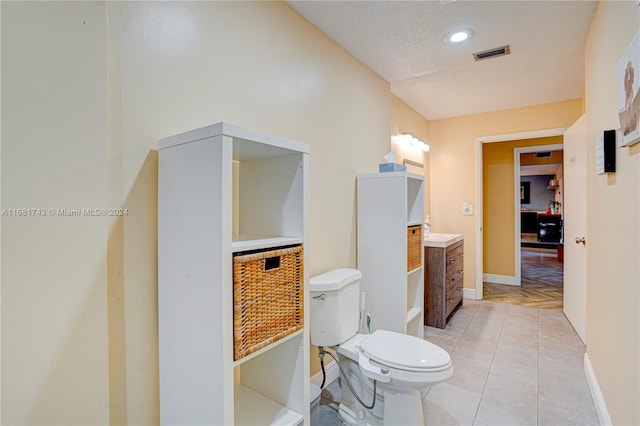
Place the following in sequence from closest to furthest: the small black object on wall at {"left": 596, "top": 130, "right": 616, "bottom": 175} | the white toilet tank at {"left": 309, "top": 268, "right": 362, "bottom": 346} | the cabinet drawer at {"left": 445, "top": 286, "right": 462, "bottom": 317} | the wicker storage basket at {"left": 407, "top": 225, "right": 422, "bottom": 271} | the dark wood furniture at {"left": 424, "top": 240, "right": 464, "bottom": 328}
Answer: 1. the small black object on wall at {"left": 596, "top": 130, "right": 616, "bottom": 175}
2. the white toilet tank at {"left": 309, "top": 268, "right": 362, "bottom": 346}
3. the wicker storage basket at {"left": 407, "top": 225, "right": 422, "bottom": 271}
4. the dark wood furniture at {"left": 424, "top": 240, "right": 464, "bottom": 328}
5. the cabinet drawer at {"left": 445, "top": 286, "right": 462, "bottom": 317}

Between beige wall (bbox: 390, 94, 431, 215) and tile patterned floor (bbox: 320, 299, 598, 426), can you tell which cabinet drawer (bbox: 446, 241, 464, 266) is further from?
beige wall (bbox: 390, 94, 431, 215)

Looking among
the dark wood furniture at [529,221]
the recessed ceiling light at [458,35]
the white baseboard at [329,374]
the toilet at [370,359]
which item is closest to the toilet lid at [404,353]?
the toilet at [370,359]

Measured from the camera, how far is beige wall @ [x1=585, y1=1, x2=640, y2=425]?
1.31m

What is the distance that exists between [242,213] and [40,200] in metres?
0.76

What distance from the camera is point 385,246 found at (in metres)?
2.45

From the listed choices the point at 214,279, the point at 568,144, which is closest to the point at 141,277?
the point at 214,279

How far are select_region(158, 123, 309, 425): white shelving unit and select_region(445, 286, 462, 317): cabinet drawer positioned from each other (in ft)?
7.70

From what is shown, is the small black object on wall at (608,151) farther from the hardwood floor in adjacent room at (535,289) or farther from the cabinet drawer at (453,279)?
the hardwood floor in adjacent room at (535,289)

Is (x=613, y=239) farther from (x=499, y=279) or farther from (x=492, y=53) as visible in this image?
(x=499, y=279)

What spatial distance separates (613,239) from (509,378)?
1.21 meters

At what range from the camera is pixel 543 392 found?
6.89 ft

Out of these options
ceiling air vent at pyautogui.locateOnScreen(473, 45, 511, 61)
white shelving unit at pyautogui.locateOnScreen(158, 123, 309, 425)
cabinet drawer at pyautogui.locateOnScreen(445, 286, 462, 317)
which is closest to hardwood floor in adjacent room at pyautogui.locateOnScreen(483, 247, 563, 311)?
cabinet drawer at pyautogui.locateOnScreen(445, 286, 462, 317)

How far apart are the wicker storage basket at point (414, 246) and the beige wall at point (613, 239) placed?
1125 mm

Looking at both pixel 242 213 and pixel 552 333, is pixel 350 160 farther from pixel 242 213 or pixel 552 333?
pixel 552 333
